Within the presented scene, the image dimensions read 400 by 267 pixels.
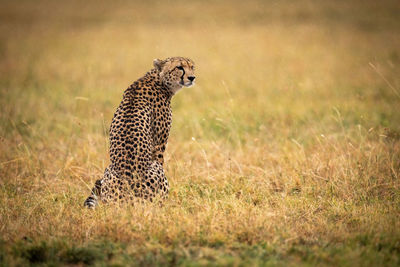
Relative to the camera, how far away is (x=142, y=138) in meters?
3.94

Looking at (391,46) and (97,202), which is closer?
(97,202)

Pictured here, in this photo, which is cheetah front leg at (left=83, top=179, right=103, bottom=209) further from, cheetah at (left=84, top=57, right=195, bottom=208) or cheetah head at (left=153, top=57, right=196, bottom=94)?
cheetah head at (left=153, top=57, right=196, bottom=94)

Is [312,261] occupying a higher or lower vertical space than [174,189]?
lower

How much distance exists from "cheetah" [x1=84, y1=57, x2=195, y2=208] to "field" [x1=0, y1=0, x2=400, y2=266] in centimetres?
20

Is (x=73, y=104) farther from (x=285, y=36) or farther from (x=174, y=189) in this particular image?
(x=285, y=36)

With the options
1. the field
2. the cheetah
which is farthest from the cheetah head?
the field

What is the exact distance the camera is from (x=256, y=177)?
4797mm

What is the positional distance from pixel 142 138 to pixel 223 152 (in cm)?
195

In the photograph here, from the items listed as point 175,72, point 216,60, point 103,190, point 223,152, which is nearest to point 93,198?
point 103,190

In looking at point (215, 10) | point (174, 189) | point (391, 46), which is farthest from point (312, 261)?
point (215, 10)

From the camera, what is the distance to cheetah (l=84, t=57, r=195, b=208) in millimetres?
3820

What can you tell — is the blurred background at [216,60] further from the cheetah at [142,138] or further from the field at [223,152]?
the cheetah at [142,138]

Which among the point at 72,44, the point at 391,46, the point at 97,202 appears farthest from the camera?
the point at 72,44

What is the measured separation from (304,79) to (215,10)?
1073 cm
